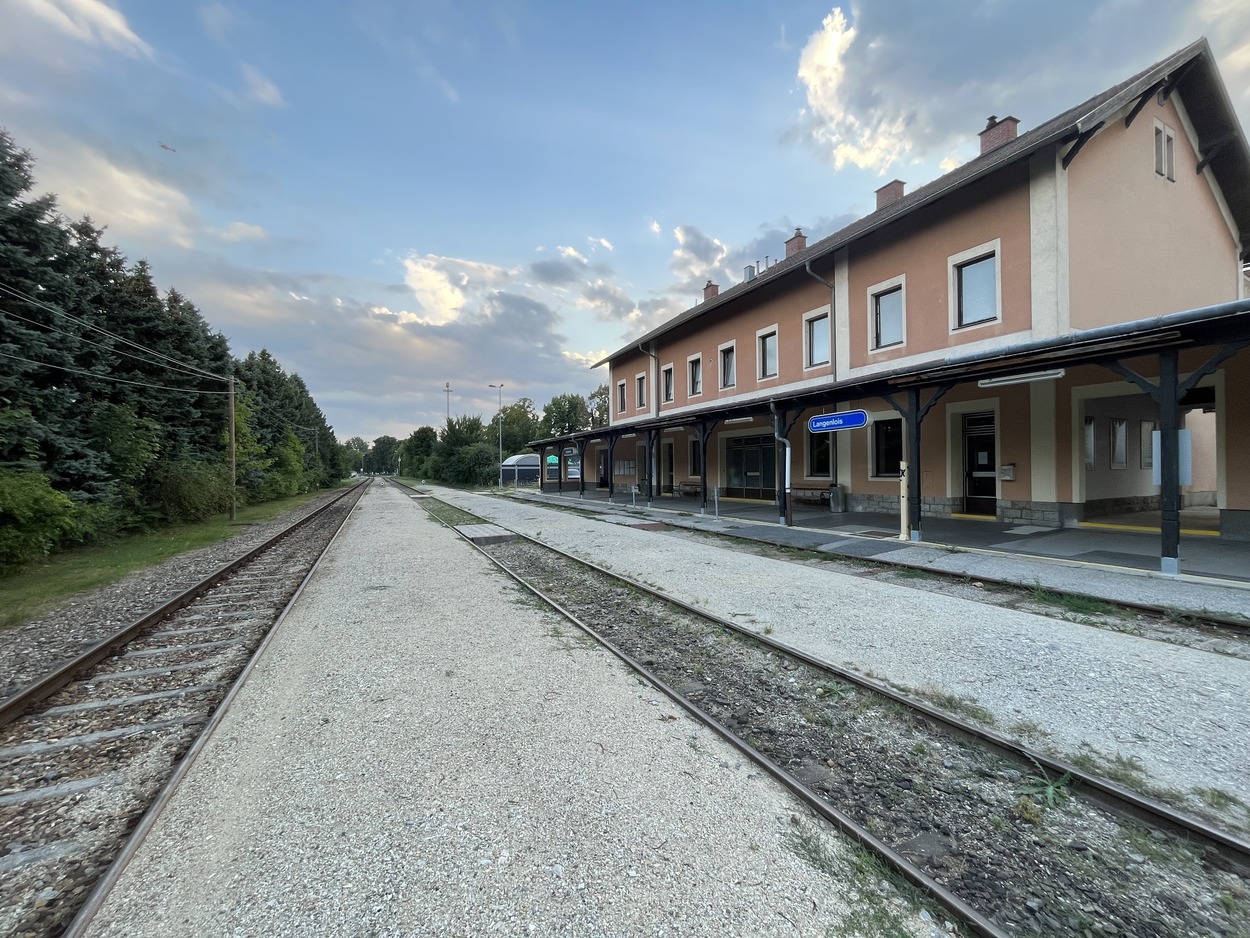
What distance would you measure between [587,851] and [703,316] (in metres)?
24.2

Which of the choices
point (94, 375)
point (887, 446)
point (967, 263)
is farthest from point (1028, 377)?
point (94, 375)

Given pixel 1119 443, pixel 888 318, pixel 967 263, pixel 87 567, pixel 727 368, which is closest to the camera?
pixel 87 567

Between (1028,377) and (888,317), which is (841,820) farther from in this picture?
(888,317)

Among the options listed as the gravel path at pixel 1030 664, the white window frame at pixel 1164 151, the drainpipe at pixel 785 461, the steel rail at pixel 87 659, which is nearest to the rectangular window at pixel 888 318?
the drainpipe at pixel 785 461

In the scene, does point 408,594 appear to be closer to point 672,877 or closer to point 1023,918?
point 672,877

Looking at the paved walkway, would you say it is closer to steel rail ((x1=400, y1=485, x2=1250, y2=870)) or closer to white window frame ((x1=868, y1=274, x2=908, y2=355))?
steel rail ((x1=400, y1=485, x2=1250, y2=870))

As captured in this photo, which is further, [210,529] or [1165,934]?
[210,529]

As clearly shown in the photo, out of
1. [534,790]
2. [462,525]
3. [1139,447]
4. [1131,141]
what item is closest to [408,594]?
[534,790]

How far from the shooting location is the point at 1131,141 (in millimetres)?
13305

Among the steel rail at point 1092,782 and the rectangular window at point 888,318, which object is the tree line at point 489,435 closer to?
the rectangular window at point 888,318

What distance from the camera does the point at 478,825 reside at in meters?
2.62

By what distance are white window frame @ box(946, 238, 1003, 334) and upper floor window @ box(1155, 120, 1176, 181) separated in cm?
590

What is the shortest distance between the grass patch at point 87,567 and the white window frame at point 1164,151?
25746mm

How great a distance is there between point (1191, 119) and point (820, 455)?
13870 mm
